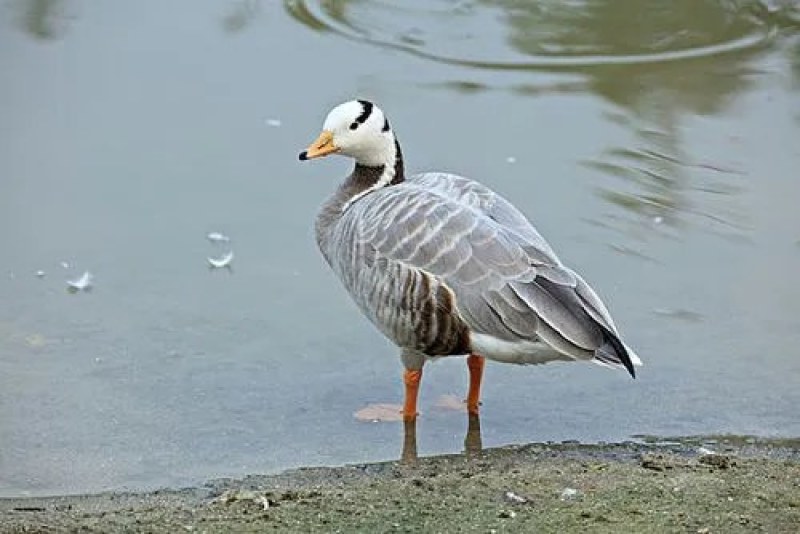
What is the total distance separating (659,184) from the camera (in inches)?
311

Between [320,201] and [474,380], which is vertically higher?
[474,380]

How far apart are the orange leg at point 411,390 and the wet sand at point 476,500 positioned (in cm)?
40

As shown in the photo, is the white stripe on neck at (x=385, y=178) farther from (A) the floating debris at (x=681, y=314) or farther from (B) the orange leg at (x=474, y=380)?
(A) the floating debris at (x=681, y=314)

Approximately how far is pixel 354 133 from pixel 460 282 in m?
0.91

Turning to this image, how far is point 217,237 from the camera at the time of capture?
7.23 metres

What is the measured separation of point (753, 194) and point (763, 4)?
2.84 metres

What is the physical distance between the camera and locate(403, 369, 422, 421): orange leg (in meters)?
6.02

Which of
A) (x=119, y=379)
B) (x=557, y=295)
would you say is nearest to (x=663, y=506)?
(x=557, y=295)

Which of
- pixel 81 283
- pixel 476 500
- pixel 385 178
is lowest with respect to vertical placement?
pixel 81 283

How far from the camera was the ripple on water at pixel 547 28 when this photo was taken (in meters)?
9.37

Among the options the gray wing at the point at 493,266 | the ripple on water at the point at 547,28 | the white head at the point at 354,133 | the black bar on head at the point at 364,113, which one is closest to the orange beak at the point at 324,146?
the white head at the point at 354,133

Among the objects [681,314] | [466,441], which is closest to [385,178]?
[466,441]

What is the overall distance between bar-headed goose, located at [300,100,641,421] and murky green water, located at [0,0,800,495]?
40 centimetres

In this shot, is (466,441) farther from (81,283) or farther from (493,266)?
(81,283)
